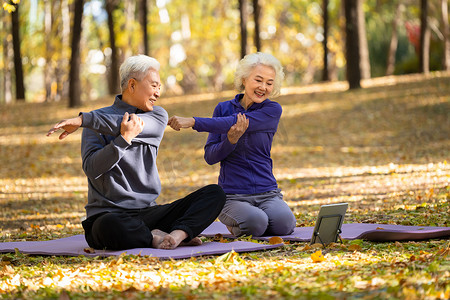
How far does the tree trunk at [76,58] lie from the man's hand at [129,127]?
15637 millimetres

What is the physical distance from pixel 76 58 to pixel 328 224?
53.8ft

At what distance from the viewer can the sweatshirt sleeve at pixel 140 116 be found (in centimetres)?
483

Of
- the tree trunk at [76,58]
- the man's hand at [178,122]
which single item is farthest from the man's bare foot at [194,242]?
the tree trunk at [76,58]

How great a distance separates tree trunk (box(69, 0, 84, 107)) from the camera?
19844mm

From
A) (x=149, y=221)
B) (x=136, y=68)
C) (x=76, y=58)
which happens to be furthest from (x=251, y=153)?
(x=76, y=58)

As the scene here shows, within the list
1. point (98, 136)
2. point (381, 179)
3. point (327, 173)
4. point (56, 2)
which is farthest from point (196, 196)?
point (56, 2)

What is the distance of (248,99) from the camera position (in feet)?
19.6

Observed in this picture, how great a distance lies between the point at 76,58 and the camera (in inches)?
794

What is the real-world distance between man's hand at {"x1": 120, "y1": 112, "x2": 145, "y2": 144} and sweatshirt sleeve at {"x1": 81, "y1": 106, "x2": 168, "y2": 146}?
0.08 m

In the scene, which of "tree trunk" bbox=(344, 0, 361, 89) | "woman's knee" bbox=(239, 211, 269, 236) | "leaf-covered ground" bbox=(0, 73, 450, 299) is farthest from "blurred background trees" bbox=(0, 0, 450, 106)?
"woman's knee" bbox=(239, 211, 269, 236)

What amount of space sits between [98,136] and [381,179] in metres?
6.52

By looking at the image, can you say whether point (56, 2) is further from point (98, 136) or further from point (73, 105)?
point (98, 136)

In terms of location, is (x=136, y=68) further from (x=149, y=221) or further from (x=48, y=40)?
(x=48, y=40)

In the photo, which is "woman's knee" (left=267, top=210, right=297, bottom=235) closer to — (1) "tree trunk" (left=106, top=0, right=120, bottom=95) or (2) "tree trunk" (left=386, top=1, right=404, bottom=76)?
(1) "tree trunk" (left=106, top=0, right=120, bottom=95)
